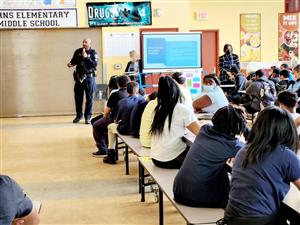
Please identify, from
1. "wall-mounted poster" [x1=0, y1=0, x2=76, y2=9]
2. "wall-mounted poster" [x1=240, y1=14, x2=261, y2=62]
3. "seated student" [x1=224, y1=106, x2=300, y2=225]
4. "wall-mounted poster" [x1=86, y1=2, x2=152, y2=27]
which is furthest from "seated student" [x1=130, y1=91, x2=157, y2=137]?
"wall-mounted poster" [x1=240, y1=14, x2=261, y2=62]

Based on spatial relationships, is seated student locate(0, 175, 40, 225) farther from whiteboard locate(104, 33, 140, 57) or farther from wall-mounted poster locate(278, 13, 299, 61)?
wall-mounted poster locate(278, 13, 299, 61)

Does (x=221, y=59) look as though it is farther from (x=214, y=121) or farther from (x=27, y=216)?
(x=27, y=216)

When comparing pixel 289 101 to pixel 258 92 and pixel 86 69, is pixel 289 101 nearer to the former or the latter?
pixel 258 92

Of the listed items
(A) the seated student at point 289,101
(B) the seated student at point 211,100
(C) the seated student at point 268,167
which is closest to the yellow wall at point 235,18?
(B) the seated student at point 211,100

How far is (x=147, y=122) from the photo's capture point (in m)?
5.21

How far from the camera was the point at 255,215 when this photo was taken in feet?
8.36

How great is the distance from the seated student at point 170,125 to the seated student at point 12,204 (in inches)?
89.0

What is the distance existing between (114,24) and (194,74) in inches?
109

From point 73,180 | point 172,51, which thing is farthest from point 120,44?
point 73,180

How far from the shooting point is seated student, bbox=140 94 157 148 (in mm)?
5141

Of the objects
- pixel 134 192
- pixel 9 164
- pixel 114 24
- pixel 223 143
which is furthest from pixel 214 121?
pixel 114 24

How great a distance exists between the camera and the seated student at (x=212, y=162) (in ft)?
10.1

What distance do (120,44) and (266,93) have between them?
4946mm

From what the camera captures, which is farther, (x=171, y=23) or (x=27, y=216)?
(x=171, y=23)
